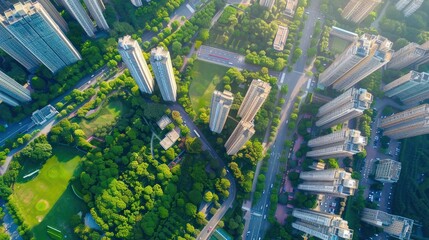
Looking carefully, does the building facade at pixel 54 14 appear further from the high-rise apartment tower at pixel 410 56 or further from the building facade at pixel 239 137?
the high-rise apartment tower at pixel 410 56

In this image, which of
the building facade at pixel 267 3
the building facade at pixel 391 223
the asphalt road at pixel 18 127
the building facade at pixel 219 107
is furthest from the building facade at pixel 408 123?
the asphalt road at pixel 18 127

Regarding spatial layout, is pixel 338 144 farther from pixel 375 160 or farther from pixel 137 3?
pixel 137 3

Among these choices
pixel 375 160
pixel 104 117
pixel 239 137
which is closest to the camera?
pixel 239 137

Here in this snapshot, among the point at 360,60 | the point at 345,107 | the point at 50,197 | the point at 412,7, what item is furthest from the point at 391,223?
the point at 50,197

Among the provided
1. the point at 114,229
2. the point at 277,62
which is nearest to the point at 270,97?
the point at 277,62

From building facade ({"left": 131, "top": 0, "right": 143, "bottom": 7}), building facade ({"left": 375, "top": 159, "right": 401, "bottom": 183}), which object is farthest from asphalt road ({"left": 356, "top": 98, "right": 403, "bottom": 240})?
building facade ({"left": 131, "top": 0, "right": 143, "bottom": 7})

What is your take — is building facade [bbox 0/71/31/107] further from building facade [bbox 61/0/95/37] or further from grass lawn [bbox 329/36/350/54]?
grass lawn [bbox 329/36/350/54]

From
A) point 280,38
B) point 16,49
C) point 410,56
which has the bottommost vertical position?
point 16,49
